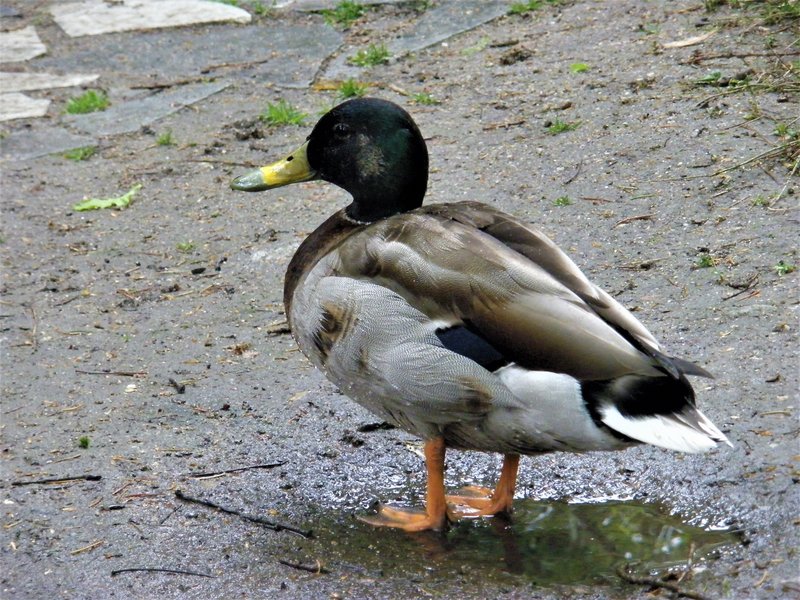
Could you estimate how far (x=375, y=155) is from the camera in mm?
3654

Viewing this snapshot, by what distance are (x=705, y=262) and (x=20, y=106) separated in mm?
4851

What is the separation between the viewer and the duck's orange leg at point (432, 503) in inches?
133

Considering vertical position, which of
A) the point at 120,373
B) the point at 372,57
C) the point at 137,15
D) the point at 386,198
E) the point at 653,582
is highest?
the point at 386,198

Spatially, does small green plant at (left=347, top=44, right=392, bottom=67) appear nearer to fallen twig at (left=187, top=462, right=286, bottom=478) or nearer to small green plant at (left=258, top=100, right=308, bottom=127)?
small green plant at (left=258, top=100, right=308, bottom=127)

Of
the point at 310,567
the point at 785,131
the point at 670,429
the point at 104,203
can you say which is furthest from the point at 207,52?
the point at 670,429

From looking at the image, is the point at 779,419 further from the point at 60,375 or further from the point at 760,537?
the point at 60,375

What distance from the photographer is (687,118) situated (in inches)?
220

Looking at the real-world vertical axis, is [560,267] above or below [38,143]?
above

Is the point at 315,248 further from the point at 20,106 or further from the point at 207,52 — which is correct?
the point at 207,52

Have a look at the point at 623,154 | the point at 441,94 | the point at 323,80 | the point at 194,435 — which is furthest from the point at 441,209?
the point at 323,80

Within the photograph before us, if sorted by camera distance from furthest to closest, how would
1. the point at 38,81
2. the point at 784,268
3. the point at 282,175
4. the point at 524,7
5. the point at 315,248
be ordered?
the point at 38,81, the point at 524,7, the point at 784,268, the point at 282,175, the point at 315,248

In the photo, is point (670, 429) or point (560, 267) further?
point (560, 267)

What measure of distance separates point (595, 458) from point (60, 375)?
2188 millimetres

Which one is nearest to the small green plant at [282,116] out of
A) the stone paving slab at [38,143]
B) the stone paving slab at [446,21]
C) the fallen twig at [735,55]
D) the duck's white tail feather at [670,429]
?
the stone paving slab at [446,21]
